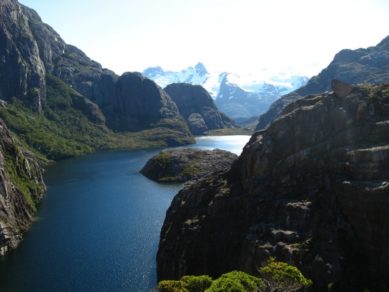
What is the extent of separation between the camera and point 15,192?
460 feet

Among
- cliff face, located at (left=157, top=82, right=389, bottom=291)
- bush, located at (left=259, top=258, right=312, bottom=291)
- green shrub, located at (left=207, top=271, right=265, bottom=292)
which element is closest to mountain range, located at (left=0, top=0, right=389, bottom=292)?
cliff face, located at (left=157, top=82, right=389, bottom=291)

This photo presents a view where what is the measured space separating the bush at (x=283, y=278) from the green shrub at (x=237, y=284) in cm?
146

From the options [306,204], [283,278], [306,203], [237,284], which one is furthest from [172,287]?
[306,203]

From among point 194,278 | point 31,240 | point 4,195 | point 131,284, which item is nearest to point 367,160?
point 194,278

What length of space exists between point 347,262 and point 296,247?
321 inches

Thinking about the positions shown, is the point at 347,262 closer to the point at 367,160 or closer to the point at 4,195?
the point at 367,160

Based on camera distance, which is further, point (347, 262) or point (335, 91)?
point (335, 91)

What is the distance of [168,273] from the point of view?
90.6 m

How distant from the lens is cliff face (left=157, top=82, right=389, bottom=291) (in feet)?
237

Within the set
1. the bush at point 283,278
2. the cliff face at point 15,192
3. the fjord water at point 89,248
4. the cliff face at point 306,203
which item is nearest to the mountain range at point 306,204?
the cliff face at point 306,203

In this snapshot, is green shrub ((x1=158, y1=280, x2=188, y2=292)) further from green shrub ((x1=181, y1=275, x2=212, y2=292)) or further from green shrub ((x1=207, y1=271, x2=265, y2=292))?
green shrub ((x1=207, y1=271, x2=265, y2=292))

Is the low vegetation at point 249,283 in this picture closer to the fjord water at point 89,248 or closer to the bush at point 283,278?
the bush at point 283,278

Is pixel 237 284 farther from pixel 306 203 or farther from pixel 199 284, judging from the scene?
pixel 306 203

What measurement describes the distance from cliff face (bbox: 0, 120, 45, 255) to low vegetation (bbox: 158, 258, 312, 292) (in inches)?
2650
